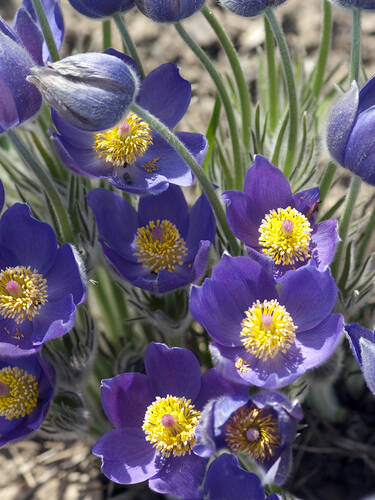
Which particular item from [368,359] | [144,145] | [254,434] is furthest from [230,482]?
[144,145]

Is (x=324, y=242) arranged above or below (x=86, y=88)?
below

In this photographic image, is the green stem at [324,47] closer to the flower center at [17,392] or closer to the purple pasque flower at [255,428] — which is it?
the purple pasque flower at [255,428]

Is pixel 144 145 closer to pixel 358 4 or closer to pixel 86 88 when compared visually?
pixel 86 88

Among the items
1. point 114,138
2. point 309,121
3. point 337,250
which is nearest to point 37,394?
point 114,138

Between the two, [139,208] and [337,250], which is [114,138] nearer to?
[139,208]

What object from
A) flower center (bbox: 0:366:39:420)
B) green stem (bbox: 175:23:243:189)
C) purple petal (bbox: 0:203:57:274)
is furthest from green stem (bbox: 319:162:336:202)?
flower center (bbox: 0:366:39:420)

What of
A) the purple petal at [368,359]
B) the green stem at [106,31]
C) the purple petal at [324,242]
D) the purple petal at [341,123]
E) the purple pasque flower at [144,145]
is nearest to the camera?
the purple petal at [368,359]

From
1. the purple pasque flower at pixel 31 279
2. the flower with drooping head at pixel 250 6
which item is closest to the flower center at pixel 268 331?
the purple pasque flower at pixel 31 279
